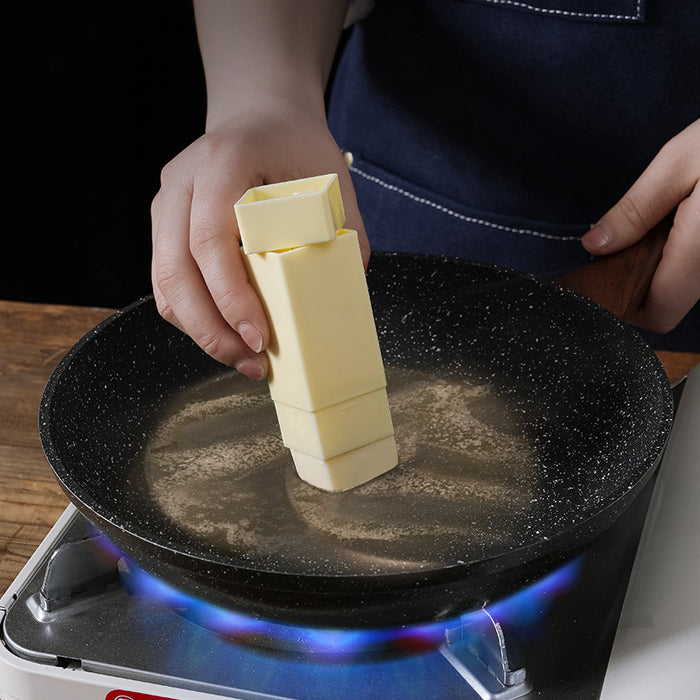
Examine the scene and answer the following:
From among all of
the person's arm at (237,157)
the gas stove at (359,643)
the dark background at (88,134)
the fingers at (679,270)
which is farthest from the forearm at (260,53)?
the dark background at (88,134)

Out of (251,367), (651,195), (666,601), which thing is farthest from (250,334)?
(651,195)

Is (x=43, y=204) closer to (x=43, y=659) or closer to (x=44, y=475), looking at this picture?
(x=44, y=475)

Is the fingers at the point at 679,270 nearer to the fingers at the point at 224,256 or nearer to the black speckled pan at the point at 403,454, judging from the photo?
the black speckled pan at the point at 403,454

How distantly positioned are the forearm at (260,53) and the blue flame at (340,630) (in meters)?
0.54

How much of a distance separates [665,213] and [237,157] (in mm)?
467

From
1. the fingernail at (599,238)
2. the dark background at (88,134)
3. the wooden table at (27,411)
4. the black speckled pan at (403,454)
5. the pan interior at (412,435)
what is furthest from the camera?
the dark background at (88,134)

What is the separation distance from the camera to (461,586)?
Result: 0.60 meters

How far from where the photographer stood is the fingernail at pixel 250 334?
2.46 ft

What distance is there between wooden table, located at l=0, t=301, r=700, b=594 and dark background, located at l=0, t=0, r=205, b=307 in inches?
44.8

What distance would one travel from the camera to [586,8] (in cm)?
111

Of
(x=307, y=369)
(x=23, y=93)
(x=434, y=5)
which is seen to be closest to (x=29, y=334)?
(x=307, y=369)

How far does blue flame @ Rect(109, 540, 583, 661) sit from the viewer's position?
671 millimetres

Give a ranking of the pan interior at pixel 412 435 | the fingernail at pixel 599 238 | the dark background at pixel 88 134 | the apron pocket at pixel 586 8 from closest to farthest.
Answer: the pan interior at pixel 412 435
the fingernail at pixel 599 238
the apron pocket at pixel 586 8
the dark background at pixel 88 134

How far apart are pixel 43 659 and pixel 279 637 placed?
0.17 m
